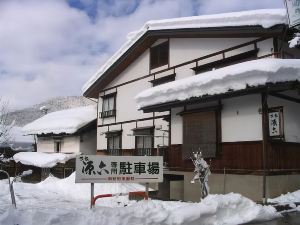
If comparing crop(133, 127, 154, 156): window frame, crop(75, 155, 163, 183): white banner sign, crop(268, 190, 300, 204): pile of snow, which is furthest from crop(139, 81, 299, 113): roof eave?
crop(75, 155, 163, 183): white banner sign

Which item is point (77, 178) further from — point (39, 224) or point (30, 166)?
point (30, 166)

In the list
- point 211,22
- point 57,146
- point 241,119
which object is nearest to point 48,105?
point 57,146

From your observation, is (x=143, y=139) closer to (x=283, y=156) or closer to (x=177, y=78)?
(x=177, y=78)

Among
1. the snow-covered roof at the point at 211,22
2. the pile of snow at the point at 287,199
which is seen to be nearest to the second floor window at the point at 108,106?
the snow-covered roof at the point at 211,22

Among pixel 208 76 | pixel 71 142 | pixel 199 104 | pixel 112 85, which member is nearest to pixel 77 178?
pixel 208 76

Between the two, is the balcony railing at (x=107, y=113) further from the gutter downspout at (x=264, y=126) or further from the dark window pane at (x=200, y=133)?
the gutter downspout at (x=264, y=126)

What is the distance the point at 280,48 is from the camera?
15.1m

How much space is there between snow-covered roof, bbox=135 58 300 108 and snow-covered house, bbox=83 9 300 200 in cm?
4

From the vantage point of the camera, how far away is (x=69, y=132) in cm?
2786

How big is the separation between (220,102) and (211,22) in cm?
424

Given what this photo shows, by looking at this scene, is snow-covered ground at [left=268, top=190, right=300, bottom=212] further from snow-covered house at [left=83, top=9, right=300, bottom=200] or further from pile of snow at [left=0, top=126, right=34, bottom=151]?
pile of snow at [left=0, top=126, right=34, bottom=151]

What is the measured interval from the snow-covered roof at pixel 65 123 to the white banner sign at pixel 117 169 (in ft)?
58.9

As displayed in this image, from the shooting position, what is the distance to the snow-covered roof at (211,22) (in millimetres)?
14242

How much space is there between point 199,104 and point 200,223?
866 centimetres
